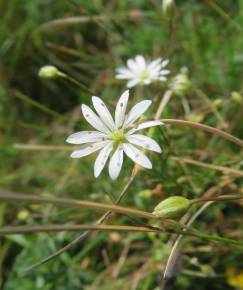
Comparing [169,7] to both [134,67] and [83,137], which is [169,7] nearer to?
[134,67]

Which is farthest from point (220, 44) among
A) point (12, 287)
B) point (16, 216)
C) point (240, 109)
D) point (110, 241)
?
point (12, 287)

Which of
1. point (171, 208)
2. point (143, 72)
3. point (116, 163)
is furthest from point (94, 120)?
point (143, 72)

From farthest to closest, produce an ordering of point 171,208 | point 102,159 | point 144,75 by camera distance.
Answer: point 144,75, point 102,159, point 171,208

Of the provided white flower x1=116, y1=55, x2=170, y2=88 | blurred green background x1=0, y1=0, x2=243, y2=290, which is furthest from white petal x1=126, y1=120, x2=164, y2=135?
white flower x1=116, y1=55, x2=170, y2=88

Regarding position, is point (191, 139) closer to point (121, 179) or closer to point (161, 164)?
point (121, 179)

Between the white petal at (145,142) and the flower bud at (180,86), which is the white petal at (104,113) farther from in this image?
the flower bud at (180,86)

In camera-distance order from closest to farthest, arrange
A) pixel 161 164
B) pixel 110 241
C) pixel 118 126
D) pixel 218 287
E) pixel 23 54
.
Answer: pixel 118 126 → pixel 161 164 → pixel 218 287 → pixel 110 241 → pixel 23 54
